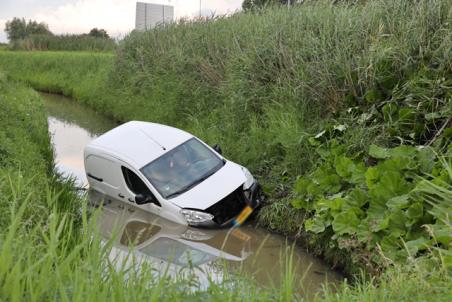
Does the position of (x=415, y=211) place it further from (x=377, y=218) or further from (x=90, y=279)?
(x=90, y=279)

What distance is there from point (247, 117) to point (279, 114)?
1.52 metres

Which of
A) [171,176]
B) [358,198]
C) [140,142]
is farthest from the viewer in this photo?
[140,142]

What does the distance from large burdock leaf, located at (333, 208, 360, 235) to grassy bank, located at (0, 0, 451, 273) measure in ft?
0.05

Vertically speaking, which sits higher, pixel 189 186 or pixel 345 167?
pixel 345 167

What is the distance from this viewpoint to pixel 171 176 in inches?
389

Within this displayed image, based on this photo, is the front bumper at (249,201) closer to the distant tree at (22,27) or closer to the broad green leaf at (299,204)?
the broad green leaf at (299,204)

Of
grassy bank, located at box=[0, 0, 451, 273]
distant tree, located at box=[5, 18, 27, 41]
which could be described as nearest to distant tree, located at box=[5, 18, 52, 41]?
distant tree, located at box=[5, 18, 27, 41]

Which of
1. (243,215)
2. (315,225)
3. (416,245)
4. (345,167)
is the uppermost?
(345,167)

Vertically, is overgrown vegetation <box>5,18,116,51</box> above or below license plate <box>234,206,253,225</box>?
above

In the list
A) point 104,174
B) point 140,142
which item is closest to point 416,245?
point 140,142

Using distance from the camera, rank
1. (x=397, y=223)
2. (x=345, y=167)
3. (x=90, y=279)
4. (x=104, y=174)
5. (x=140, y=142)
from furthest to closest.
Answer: (x=104, y=174)
(x=140, y=142)
(x=345, y=167)
(x=397, y=223)
(x=90, y=279)

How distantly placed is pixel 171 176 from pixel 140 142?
112cm

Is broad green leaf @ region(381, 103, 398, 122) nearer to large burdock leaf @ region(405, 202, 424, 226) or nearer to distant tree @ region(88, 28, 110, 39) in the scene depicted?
large burdock leaf @ region(405, 202, 424, 226)

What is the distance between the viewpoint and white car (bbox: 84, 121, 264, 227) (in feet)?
30.5
